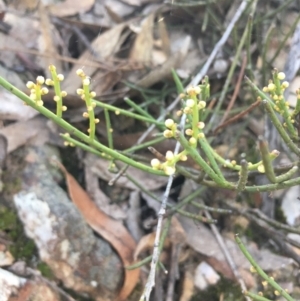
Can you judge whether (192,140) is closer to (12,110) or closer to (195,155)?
(195,155)

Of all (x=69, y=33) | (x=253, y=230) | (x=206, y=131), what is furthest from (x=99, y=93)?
(x=253, y=230)

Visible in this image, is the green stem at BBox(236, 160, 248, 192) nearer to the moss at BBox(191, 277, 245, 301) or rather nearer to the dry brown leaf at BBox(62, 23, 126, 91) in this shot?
the moss at BBox(191, 277, 245, 301)

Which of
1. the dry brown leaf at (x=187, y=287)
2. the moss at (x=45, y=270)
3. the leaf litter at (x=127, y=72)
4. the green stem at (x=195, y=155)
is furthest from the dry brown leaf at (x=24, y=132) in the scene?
the green stem at (x=195, y=155)

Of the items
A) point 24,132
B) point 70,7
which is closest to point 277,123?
point 24,132

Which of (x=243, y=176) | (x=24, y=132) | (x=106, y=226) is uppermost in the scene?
(x=243, y=176)

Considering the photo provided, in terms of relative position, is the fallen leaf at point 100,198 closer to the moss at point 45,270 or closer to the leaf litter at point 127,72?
the leaf litter at point 127,72

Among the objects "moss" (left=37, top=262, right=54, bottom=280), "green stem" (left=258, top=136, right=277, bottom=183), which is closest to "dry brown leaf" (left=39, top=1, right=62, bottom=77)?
"moss" (left=37, top=262, right=54, bottom=280)
